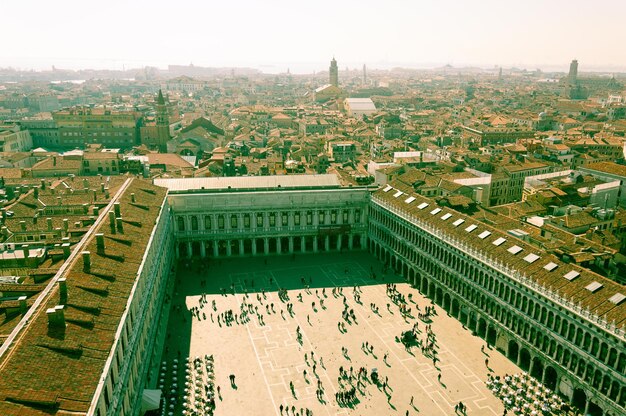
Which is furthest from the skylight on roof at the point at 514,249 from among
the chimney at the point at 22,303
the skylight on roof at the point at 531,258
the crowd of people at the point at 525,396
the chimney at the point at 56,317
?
the chimney at the point at 22,303

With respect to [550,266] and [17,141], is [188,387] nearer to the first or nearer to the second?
[550,266]

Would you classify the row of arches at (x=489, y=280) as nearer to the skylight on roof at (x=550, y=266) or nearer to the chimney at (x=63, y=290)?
the skylight on roof at (x=550, y=266)

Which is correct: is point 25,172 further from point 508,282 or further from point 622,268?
point 622,268

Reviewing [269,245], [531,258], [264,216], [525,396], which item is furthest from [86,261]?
[531,258]

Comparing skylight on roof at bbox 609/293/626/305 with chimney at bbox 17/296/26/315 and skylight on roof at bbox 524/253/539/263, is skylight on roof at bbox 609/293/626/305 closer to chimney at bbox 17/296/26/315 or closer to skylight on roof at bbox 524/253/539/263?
skylight on roof at bbox 524/253/539/263

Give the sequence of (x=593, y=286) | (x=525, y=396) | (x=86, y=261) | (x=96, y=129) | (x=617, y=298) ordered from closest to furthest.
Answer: (x=86, y=261) → (x=617, y=298) → (x=593, y=286) → (x=525, y=396) → (x=96, y=129)
